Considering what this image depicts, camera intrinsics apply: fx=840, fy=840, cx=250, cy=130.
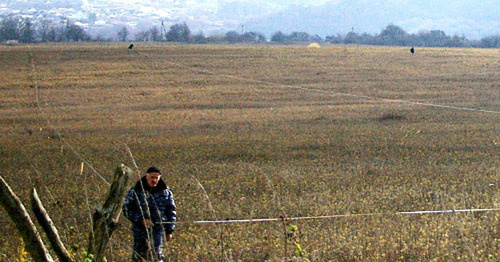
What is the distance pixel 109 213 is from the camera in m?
4.86

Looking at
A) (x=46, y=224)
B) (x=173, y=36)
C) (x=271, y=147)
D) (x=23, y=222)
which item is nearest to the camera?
(x=23, y=222)

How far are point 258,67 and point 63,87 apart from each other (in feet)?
50.9

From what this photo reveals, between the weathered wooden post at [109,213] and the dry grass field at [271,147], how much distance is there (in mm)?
447

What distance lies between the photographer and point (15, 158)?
21.0m

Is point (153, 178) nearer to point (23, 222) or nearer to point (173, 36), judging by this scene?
point (23, 222)

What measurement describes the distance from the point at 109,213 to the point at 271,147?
1786 cm

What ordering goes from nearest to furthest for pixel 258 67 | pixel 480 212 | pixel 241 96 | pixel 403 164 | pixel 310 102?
pixel 480 212, pixel 403 164, pixel 310 102, pixel 241 96, pixel 258 67

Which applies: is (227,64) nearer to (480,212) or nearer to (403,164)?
(403,164)

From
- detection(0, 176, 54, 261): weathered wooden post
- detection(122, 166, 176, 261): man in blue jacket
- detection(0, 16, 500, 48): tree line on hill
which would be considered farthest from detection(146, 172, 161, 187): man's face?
detection(0, 16, 500, 48): tree line on hill

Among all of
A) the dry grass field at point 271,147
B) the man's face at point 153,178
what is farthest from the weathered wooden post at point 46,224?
the man's face at point 153,178

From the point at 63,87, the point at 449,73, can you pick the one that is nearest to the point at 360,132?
the point at 63,87

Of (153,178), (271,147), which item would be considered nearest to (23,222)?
(153,178)

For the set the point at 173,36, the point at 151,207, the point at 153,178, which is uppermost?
the point at 153,178

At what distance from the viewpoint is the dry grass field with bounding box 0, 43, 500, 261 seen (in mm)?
9133
